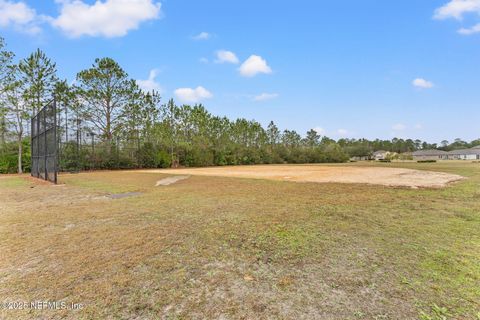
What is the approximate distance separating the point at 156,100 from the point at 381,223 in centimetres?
2555

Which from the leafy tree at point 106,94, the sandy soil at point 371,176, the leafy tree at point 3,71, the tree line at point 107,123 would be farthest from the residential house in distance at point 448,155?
the leafy tree at point 3,71

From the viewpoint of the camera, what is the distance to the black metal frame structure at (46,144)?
1074cm

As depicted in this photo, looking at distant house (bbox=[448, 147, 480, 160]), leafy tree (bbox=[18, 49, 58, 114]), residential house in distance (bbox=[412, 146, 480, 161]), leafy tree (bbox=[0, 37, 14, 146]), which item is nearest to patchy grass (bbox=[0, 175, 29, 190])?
leafy tree (bbox=[0, 37, 14, 146])

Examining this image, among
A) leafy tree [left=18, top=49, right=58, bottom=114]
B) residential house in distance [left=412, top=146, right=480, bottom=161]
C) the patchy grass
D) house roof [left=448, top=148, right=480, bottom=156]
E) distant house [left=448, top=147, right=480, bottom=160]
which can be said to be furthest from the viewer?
residential house in distance [left=412, top=146, right=480, bottom=161]

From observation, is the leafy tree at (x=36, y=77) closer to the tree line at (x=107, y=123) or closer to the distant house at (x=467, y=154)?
the tree line at (x=107, y=123)

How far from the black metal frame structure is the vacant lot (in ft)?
24.3

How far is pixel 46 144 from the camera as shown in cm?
1198

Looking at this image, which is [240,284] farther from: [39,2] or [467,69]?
[467,69]

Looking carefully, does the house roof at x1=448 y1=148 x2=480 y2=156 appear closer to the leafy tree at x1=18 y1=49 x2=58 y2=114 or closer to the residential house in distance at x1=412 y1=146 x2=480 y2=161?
the residential house in distance at x1=412 y1=146 x2=480 y2=161

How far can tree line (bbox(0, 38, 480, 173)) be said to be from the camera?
17.4 metres

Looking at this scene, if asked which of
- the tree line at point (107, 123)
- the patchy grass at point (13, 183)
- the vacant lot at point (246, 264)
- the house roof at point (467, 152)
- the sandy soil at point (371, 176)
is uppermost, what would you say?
the tree line at point (107, 123)

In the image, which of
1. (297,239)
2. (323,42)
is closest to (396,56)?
(323,42)

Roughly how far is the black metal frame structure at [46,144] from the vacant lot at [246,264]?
740 centimetres

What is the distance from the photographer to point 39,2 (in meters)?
9.47
